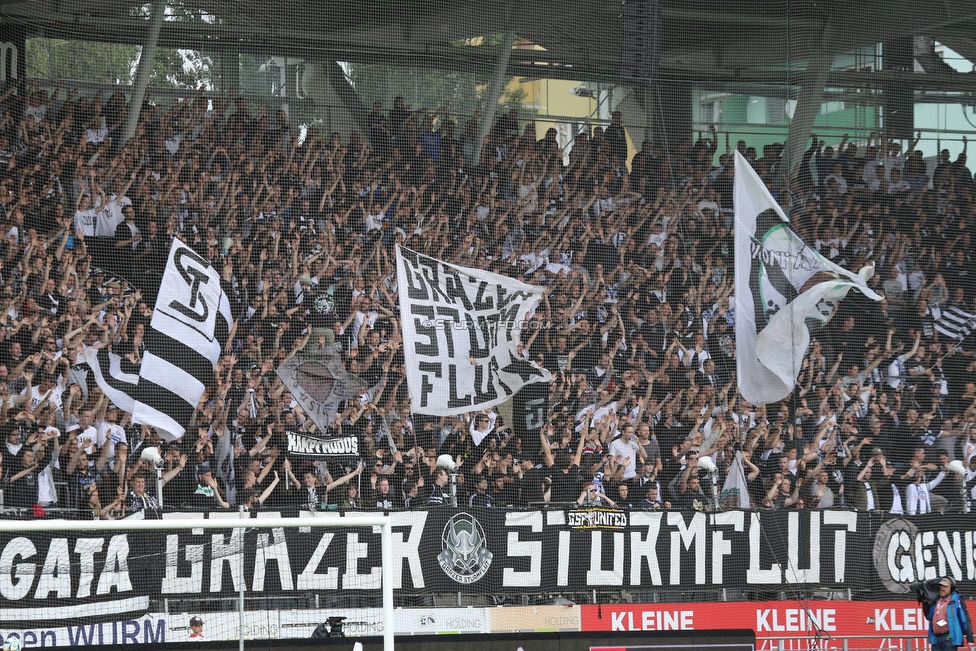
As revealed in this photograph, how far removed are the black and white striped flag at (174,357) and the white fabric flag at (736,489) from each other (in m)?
5.64

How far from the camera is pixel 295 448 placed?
41.8 ft

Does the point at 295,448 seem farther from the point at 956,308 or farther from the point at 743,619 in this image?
the point at 956,308

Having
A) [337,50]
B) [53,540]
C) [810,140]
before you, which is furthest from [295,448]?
[810,140]

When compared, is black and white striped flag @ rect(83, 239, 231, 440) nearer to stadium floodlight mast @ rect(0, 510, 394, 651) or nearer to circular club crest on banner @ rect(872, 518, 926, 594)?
stadium floodlight mast @ rect(0, 510, 394, 651)

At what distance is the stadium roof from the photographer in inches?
575

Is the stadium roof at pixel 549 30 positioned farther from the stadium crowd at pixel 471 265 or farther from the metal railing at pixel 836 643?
the metal railing at pixel 836 643

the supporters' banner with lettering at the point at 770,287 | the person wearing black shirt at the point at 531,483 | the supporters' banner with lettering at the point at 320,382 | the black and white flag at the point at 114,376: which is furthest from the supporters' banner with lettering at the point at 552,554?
the black and white flag at the point at 114,376

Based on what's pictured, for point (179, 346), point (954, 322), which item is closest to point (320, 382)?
point (179, 346)

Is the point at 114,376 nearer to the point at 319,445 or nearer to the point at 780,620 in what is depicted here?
the point at 319,445

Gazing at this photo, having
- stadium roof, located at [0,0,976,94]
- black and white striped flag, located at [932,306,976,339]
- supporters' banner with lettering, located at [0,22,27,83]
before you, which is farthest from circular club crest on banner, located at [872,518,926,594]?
supporters' banner with lettering, located at [0,22,27,83]

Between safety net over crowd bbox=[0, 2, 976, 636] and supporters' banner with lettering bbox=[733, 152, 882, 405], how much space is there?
3 cm

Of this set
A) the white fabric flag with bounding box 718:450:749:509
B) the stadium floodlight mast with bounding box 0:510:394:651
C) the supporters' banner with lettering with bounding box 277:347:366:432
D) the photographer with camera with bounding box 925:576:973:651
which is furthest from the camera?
the white fabric flag with bounding box 718:450:749:509

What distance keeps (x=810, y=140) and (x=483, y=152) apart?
4.20 meters

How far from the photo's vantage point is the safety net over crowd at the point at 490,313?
494 inches
